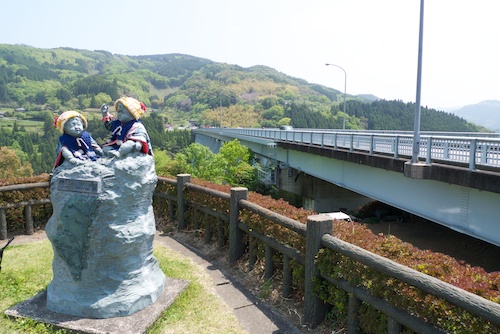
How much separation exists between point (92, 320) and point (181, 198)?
4.72m

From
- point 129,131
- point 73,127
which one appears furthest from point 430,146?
point 73,127

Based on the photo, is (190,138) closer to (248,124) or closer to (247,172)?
(248,124)

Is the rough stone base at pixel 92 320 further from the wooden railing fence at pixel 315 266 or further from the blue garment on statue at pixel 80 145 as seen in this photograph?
the blue garment on statue at pixel 80 145

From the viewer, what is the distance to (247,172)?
33.3 m

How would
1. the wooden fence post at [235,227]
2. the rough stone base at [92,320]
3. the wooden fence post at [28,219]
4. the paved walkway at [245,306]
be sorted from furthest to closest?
the wooden fence post at [28,219] < the wooden fence post at [235,227] < the paved walkway at [245,306] < the rough stone base at [92,320]

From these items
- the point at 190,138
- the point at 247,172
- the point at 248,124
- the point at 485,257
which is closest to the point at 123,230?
the point at 485,257

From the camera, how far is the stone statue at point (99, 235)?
5.21 metres

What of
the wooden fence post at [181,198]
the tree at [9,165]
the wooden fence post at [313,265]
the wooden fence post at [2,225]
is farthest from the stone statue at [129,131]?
the tree at [9,165]

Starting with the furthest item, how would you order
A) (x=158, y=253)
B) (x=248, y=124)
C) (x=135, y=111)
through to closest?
(x=248, y=124) < (x=158, y=253) < (x=135, y=111)

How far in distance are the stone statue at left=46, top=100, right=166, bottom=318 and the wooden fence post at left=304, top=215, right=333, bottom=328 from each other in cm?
233

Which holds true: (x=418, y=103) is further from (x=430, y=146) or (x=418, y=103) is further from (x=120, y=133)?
(x=120, y=133)

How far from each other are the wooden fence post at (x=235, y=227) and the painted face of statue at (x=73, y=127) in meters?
3.03

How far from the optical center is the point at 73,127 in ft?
18.6

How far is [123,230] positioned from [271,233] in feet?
7.93
